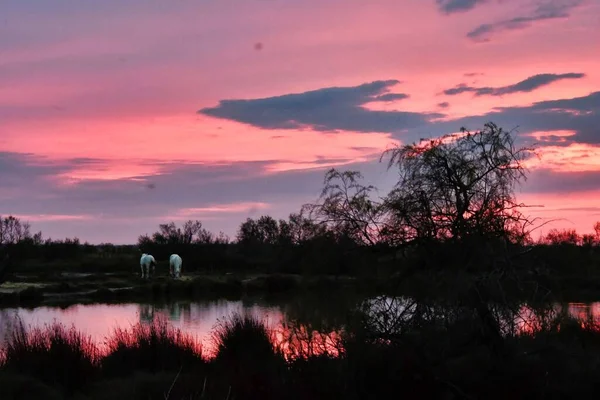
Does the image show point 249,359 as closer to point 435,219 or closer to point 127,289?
point 435,219

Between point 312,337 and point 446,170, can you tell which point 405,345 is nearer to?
point 312,337

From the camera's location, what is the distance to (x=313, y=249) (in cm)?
1118

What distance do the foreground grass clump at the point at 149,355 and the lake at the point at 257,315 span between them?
1.52 meters

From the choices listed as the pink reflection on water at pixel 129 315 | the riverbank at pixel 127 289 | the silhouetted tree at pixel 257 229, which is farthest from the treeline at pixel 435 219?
the silhouetted tree at pixel 257 229

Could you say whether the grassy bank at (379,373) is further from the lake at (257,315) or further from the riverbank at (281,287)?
the riverbank at (281,287)

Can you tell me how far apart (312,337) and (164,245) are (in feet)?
180

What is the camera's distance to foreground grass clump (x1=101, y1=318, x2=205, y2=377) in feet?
41.9

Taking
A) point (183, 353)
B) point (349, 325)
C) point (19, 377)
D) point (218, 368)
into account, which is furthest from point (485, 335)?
point (19, 377)

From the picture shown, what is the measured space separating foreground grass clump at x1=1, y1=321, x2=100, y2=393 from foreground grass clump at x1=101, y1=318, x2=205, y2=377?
432mm

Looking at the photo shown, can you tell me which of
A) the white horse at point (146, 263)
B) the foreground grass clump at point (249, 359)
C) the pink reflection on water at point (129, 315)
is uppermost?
the white horse at point (146, 263)

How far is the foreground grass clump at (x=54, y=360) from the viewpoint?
1184 cm

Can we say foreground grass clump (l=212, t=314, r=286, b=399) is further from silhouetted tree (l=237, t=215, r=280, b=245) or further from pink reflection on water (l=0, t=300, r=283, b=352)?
silhouetted tree (l=237, t=215, r=280, b=245)

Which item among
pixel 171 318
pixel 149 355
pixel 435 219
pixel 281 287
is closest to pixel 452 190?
pixel 435 219

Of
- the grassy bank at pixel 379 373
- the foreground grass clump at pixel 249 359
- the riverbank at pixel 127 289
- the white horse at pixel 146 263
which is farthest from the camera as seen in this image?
the white horse at pixel 146 263
